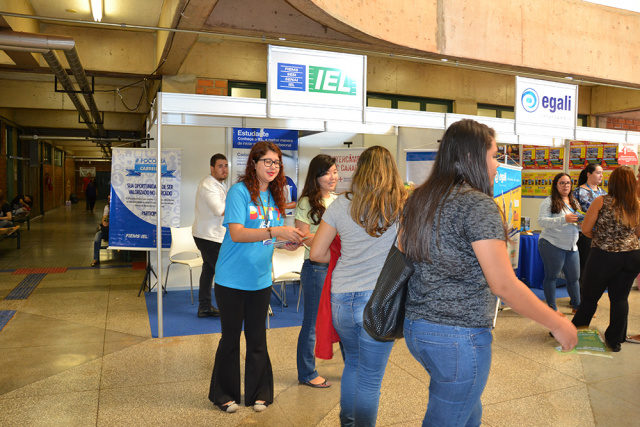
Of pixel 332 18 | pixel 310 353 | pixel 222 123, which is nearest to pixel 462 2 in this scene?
pixel 332 18

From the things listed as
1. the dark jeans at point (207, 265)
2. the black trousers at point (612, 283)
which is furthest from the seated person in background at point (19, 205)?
the black trousers at point (612, 283)

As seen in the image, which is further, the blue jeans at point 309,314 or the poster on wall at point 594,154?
the poster on wall at point 594,154

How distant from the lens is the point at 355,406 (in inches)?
88.2

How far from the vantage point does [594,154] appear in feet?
26.4

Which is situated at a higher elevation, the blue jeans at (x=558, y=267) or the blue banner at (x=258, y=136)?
the blue banner at (x=258, y=136)

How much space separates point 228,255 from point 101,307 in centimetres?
356

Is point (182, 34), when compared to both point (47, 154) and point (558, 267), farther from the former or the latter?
point (47, 154)

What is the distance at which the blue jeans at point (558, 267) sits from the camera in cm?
525

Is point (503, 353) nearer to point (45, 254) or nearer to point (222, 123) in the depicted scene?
point (222, 123)

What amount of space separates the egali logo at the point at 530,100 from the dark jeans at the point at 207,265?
3616mm

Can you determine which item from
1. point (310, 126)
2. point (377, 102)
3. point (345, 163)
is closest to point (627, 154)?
point (345, 163)

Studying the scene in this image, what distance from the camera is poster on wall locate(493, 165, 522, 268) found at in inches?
200

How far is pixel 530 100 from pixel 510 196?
1.18m

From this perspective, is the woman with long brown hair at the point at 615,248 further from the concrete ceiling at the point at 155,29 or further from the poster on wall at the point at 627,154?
the poster on wall at the point at 627,154
